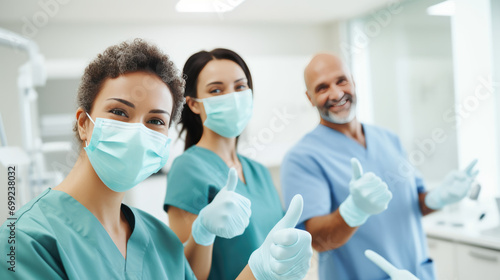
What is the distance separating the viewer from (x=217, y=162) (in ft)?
4.34

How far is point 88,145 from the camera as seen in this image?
879mm

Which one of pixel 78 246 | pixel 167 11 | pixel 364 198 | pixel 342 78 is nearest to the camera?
pixel 78 246

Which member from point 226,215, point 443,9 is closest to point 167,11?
point 443,9

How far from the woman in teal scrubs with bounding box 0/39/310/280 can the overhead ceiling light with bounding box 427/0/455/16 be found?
287cm

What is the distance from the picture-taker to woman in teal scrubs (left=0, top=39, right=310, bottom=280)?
0.81 m

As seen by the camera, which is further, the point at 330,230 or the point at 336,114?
the point at 336,114

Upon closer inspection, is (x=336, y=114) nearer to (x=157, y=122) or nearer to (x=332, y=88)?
(x=332, y=88)

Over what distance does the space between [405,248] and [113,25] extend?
315 cm

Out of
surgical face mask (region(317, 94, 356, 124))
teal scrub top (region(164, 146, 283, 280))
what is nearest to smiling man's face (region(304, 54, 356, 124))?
surgical face mask (region(317, 94, 356, 124))

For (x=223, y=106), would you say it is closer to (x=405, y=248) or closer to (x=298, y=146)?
(x=298, y=146)

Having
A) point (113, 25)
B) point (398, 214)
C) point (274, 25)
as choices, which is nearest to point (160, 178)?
point (113, 25)

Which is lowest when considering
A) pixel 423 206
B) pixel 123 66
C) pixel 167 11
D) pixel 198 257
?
pixel 423 206

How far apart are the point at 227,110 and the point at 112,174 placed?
0.50 metres

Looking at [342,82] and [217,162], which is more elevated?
[342,82]
